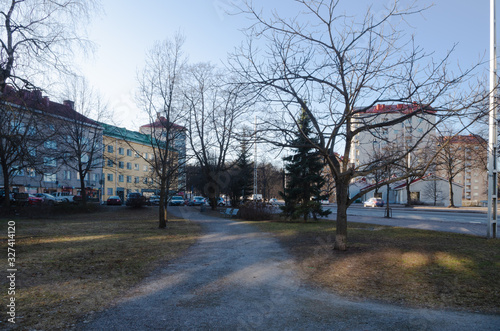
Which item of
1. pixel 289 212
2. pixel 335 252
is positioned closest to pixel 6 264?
pixel 335 252

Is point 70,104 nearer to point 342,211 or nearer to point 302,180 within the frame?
point 302,180

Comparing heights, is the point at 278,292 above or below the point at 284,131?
below

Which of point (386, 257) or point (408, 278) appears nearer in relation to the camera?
→ point (408, 278)

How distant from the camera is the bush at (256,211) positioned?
77.8ft

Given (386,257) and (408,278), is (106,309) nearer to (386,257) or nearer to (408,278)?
(408,278)

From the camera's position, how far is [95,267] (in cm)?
783

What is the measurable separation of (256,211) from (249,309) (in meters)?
18.8

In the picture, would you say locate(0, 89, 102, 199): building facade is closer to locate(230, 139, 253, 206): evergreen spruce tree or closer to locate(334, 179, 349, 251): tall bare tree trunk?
locate(334, 179, 349, 251): tall bare tree trunk

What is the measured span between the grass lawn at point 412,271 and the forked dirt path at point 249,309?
0.47 m

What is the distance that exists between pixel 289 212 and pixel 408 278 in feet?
55.8

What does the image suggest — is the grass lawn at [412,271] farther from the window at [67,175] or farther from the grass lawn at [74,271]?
the window at [67,175]

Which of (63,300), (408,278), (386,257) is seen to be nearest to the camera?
(63,300)

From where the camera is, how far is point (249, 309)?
5176mm

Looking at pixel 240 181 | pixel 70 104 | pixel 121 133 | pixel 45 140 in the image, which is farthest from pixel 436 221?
pixel 70 104
